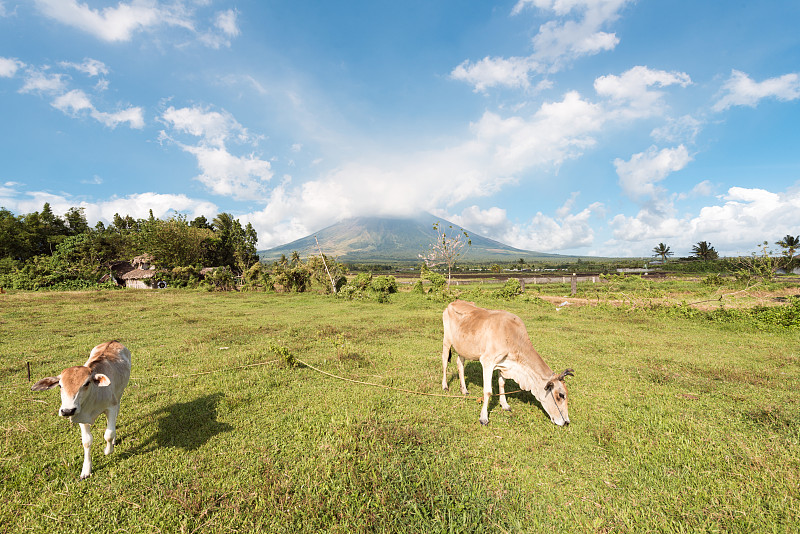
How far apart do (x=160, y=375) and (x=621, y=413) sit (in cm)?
978

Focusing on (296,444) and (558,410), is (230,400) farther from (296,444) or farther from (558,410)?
(558,410)

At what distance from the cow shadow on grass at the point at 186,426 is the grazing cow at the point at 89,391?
0.54 meters

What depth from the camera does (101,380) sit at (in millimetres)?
3703

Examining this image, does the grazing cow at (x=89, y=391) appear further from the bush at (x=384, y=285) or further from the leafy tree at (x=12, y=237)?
the leafy tree at (x=12, y=237)

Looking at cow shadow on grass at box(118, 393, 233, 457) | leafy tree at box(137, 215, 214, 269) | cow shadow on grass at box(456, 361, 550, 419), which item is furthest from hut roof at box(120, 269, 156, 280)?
cow shadow on grass at box(456, 361, 550, 419)

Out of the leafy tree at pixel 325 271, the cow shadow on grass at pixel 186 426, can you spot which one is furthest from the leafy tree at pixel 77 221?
the cow shadow on grass at pixel 186 426

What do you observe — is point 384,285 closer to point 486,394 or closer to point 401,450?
point 486,394

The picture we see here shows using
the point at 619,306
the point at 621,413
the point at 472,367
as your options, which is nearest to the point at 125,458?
the point at 472,367

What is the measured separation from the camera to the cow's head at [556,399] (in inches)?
187

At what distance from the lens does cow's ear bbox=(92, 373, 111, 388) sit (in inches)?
143

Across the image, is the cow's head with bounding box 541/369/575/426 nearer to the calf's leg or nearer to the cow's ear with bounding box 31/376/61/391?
the calf's leg

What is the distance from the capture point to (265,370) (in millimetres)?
7477

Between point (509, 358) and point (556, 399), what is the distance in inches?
35.4

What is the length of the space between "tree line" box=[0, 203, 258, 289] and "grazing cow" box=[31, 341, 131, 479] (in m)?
38.0
